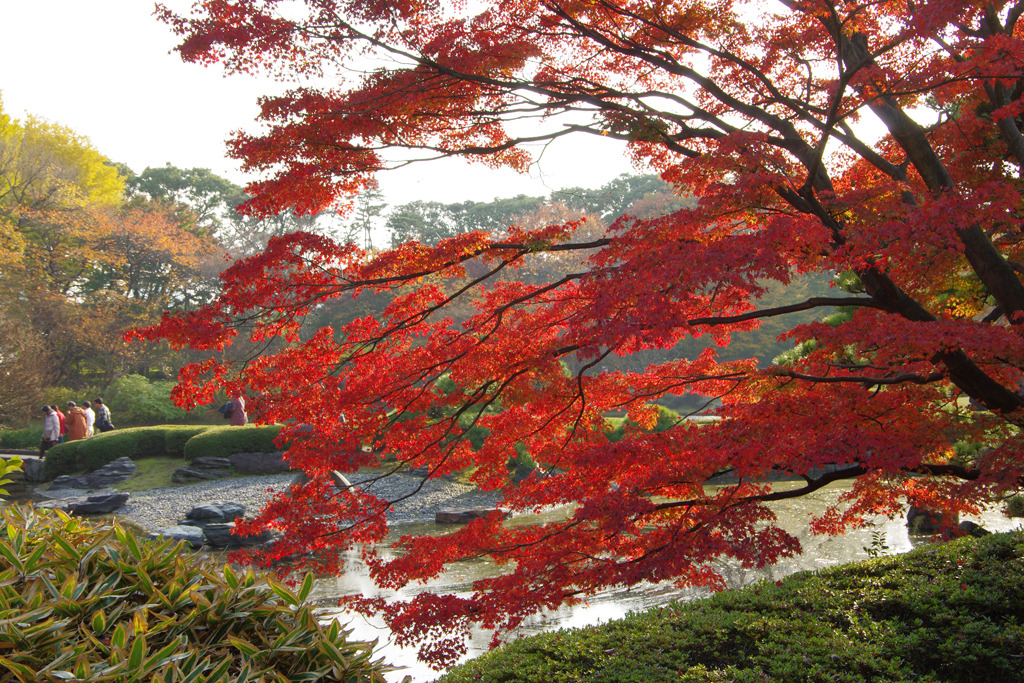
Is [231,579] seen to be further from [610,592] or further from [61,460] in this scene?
[61,460]

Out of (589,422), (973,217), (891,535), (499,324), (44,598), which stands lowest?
(891,535)

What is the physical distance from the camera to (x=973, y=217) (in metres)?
3.78

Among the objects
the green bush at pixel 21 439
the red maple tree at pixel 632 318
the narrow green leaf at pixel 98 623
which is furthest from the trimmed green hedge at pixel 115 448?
the narrow green leaf at pixel 98 623

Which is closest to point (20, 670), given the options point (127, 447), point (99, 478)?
point (99, 478)

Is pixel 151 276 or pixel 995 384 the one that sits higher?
pixel 151 276

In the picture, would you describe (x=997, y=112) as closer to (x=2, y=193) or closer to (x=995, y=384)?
(x=995, y=384)

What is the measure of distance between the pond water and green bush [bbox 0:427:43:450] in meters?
12.7

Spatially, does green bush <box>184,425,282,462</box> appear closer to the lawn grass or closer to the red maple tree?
the lawn grass

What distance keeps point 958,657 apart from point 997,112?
13.3 ft

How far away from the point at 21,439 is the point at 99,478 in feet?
17.4

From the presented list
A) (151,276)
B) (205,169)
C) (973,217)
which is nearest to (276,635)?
(973,217)

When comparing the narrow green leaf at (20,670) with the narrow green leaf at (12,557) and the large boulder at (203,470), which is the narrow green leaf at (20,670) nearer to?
the narrow green leaf at (12,557)

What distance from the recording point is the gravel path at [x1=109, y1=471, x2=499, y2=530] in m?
11.5

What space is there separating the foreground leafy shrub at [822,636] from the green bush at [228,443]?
11.7m
